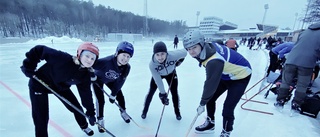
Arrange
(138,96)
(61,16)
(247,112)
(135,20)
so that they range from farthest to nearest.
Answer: (135,20)
(61,16)
(138,96)
(247,112)

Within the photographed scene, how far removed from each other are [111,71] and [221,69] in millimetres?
1348

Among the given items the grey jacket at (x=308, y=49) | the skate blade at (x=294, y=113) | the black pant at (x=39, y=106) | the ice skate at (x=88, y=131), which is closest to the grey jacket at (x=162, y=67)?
the ice skate at (x=88, y=131)

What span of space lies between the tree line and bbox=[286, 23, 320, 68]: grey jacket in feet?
103

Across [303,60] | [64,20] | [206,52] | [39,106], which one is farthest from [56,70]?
[64,20]

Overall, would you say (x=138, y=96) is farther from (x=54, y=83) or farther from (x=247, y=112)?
(x=247, y=112)

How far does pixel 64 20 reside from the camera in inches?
1521

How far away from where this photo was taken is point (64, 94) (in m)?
1.92

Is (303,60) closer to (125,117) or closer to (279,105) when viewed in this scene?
(279,105)

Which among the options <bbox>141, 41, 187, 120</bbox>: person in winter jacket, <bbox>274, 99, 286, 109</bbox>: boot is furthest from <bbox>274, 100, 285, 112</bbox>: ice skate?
<bbox>141, 41, 187, 120</bbox>: person in winter jacket

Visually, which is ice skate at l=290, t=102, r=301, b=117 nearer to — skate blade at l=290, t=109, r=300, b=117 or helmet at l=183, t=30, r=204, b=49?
skate blade at l=290, t=109, r=300, b=117

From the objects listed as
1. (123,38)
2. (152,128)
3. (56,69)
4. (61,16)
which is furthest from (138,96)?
(61,16)

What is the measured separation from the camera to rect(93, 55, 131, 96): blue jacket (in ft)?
6.72

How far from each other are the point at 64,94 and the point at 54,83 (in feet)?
0.70

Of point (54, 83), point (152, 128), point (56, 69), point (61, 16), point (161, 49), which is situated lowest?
point (152, 128)
